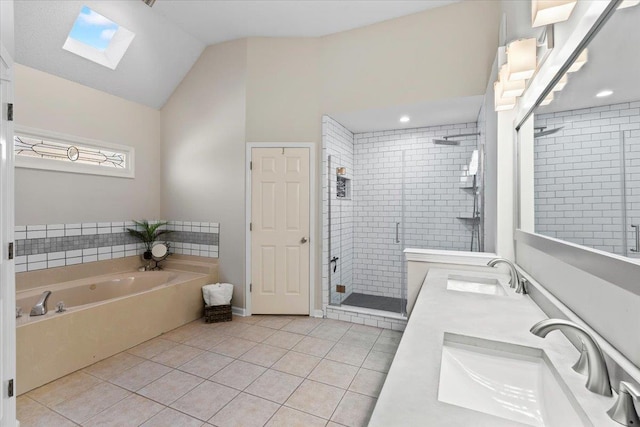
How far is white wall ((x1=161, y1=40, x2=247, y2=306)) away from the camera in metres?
3.68

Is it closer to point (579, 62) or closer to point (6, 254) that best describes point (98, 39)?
point (6, 254)

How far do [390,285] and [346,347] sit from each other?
1.67 metres

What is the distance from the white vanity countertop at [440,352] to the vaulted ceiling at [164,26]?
117 inches

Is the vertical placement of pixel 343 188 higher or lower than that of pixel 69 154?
lower

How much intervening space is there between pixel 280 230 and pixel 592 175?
302cm

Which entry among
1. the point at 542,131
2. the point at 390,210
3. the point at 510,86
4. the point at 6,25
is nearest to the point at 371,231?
the point at 390,210

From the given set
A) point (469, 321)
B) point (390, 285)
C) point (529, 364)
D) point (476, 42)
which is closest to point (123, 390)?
point (469, 321)

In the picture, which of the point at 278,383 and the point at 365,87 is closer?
Answer: the point at 278,383

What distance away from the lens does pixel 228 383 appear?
7.33ft

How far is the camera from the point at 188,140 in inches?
160

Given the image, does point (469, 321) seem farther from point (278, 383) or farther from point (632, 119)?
point (278, 383)

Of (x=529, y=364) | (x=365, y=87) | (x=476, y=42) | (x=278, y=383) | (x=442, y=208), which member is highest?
(x=476, y=42)

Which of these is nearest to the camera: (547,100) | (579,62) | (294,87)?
(579,62)

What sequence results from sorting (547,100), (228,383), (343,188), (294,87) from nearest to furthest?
1. (547,100)
2. (228,383)
3. (294,87)
4. (343,188)
